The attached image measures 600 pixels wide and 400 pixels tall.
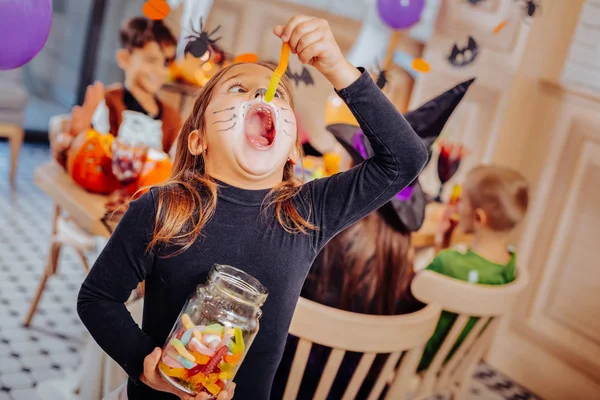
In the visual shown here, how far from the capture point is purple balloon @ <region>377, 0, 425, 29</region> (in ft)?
9.17

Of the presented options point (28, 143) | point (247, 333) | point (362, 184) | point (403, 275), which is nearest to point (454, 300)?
point (403, 275)

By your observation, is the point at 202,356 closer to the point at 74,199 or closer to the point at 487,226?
the point at 74,199

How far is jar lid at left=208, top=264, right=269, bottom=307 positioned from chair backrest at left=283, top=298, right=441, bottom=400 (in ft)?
1.17

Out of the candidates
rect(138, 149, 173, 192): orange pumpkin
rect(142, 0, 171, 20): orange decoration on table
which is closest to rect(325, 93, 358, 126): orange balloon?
rect(138, 149, 173, 192): orange pumpkin

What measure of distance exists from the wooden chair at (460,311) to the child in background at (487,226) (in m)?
0.08

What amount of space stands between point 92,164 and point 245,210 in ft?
3.56

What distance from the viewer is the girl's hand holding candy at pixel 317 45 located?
3.10 ft

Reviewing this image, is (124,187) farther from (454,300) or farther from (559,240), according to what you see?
(559,240)

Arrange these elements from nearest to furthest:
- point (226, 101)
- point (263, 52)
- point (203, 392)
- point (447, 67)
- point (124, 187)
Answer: point (203, 392) < point (226, 101) < point (124, 187) < point (447, 67) < point (263, 52)

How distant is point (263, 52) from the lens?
3.96 metres

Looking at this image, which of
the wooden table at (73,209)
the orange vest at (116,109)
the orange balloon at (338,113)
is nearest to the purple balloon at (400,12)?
the orange balloon at (338,113)

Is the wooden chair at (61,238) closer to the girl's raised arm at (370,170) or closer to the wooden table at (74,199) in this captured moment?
the wooden table at (74,199)

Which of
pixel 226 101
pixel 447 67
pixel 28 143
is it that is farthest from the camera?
pixel 28 143

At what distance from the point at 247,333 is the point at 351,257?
0.78 meters
